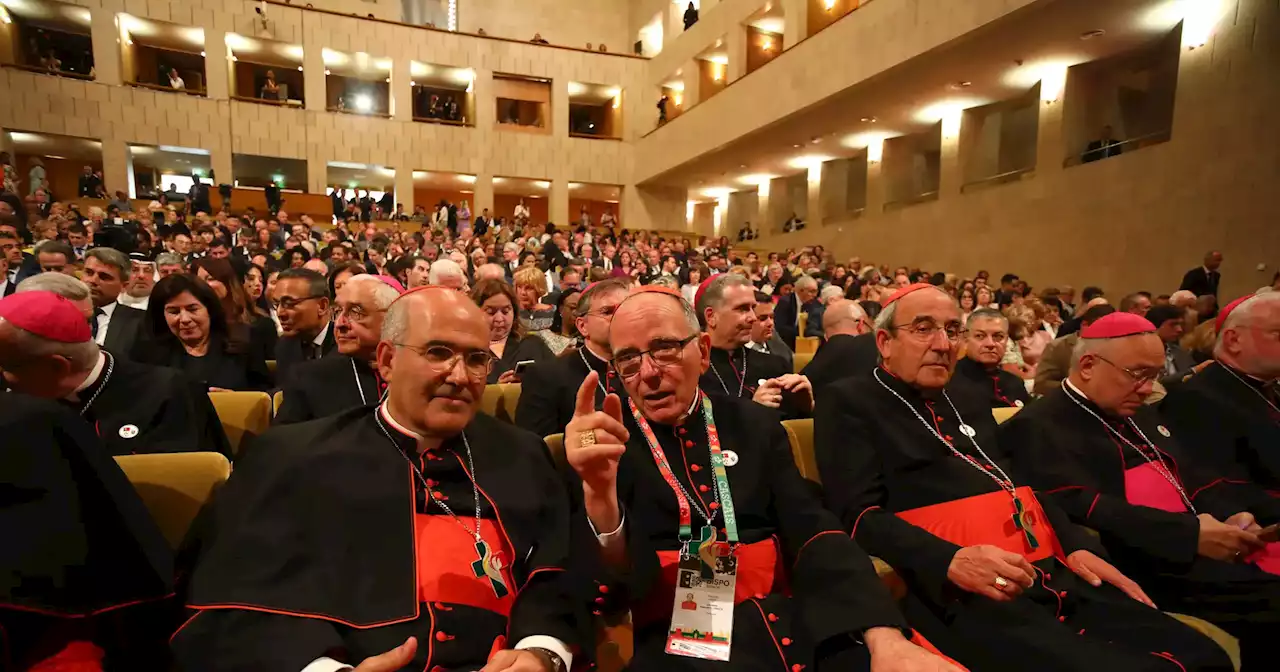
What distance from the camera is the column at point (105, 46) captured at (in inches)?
661

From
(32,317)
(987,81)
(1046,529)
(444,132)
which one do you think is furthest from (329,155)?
(1046,529)

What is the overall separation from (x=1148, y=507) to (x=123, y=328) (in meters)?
A: 5.34

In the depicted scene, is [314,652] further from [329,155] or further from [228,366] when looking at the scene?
[329,155]

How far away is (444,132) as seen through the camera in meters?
20.8

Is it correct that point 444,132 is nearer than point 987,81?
No

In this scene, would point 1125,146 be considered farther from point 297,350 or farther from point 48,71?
point 48,71

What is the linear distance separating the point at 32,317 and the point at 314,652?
1.27 m

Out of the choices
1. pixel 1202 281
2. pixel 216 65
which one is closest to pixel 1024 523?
pixel 1202 281

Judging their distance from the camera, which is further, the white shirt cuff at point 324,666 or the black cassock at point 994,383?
the black cassock at point 994,383

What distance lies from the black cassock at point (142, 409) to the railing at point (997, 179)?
13.5 metres

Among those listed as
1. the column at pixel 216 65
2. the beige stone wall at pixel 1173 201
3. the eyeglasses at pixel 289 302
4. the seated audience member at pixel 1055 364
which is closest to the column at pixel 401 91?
the column at pixel 216 65

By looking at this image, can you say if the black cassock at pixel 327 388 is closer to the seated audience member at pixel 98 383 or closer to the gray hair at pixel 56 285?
the seated audience member at pixel 98 383

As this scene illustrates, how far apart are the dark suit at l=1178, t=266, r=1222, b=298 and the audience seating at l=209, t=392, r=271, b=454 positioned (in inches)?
413

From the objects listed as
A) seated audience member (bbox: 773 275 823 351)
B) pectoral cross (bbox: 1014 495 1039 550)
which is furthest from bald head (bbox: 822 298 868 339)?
seated audience member (bbox: 773 275 823 351)
